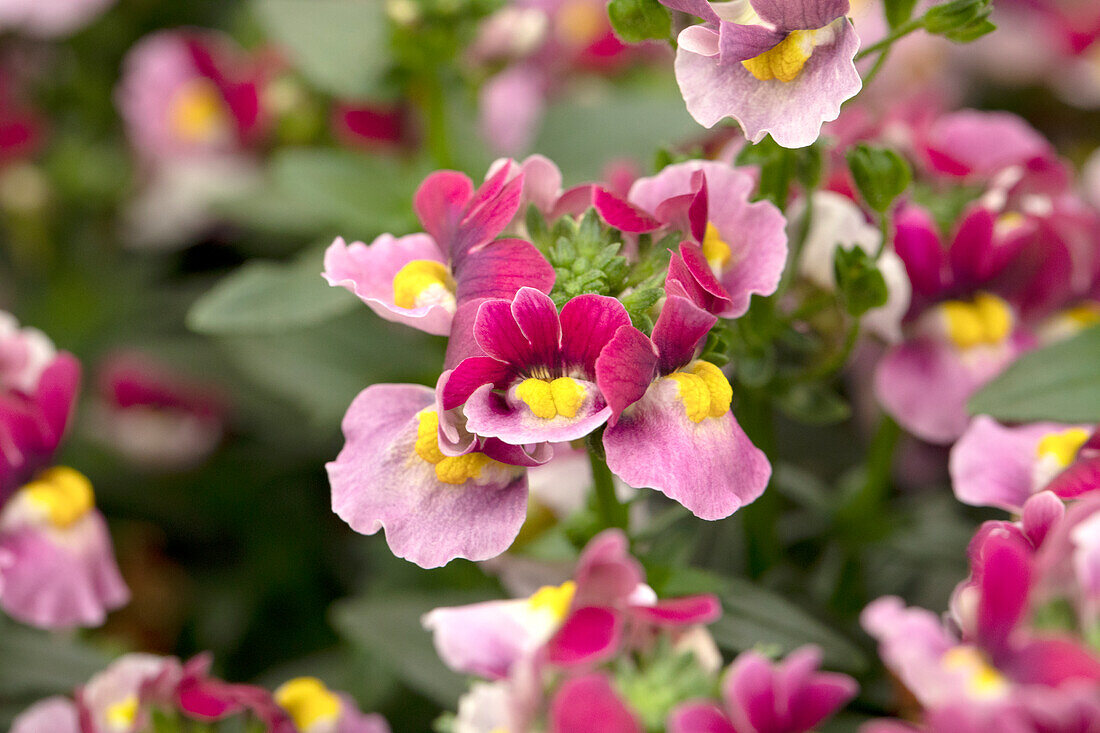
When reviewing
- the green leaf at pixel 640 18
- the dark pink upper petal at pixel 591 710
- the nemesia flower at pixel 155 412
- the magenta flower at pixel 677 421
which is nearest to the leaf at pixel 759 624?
the magenta flower at pixel 677 421

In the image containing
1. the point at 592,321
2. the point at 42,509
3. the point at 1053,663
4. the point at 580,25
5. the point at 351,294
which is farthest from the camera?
the point at 580,25

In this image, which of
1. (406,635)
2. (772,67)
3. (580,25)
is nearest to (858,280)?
(772,67)

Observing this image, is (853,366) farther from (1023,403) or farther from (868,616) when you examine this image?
(868,616)

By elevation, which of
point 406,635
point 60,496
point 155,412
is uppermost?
point 60,496

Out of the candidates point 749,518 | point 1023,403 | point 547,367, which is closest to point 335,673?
point 749,518

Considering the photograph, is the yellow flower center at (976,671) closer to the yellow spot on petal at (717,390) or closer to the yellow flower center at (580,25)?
the yellow spot on petal at (717,390)

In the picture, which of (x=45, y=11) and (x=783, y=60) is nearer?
(x=783, y=60)

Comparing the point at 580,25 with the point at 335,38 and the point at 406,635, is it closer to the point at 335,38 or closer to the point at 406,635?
the point at 335,38
